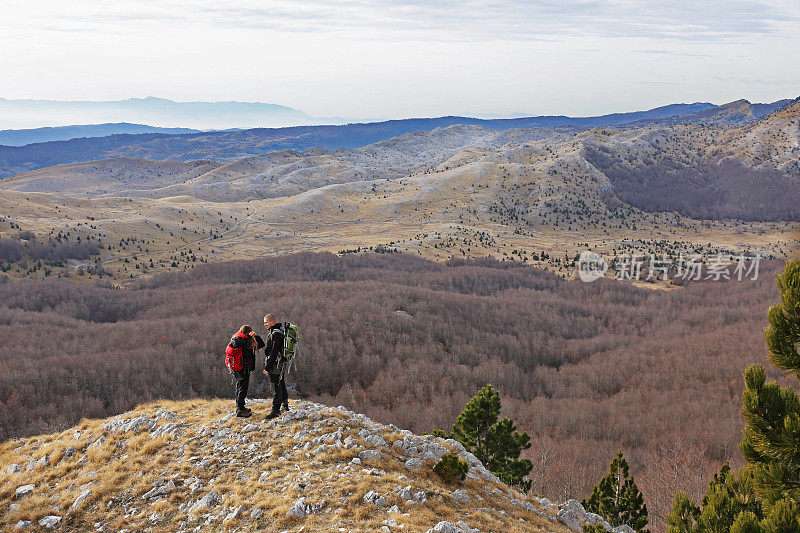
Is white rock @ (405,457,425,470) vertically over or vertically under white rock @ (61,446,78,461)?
over

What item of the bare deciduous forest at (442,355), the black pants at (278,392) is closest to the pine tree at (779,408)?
the black pants at (278,392)

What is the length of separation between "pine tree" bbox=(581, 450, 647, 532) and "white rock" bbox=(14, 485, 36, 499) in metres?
25.1

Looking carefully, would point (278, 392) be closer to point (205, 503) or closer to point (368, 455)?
point (368, 455)

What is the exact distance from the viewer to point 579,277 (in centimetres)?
13850

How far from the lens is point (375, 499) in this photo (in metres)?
13.5

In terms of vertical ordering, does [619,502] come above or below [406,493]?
below

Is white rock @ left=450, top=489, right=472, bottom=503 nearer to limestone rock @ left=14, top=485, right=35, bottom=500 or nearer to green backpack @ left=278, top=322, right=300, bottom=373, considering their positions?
green backpack @ left=278, top=322, right=300, bottom=373

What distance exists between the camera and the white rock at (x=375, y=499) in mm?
13375

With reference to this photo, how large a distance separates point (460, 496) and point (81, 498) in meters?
12.7

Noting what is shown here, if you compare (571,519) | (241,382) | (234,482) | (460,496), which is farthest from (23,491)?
(571,519)

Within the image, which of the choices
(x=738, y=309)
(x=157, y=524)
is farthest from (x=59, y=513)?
(x=738, y=309)

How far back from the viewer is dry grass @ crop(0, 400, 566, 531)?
43.5ft

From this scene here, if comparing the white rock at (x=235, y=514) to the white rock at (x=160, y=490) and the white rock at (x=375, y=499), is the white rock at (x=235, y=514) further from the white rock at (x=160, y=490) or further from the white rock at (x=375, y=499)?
the white rock at (x=375, y=499)

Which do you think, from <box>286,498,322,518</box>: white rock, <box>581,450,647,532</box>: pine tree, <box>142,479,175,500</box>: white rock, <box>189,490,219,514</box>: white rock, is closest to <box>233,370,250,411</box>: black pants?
<box>142,479,175,500</box>: white rock
